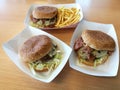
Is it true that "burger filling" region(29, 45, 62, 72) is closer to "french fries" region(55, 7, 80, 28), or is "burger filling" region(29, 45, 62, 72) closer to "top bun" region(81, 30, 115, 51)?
"top bun" region(81, 30, 115, 51)

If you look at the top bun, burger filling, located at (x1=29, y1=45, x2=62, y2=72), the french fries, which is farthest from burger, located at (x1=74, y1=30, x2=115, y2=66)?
the french fries

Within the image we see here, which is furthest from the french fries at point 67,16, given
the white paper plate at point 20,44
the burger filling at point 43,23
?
the white paper plate at point 20,44

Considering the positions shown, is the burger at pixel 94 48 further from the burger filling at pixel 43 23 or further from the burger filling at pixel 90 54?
the burger filling at pixel 43 23

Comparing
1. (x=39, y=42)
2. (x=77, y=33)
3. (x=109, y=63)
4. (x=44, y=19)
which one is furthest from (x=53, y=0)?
(x=109, y=63)

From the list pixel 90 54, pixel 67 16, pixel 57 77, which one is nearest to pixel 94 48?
pixel 90 54

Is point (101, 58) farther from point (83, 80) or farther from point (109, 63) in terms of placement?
point (83, 80)

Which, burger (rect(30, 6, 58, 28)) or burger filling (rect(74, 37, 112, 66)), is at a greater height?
burger (rect(30, 6, 58, 28))

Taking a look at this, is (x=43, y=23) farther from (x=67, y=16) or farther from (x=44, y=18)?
(x=67, y=16)

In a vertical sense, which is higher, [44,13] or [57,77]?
[44,13]
